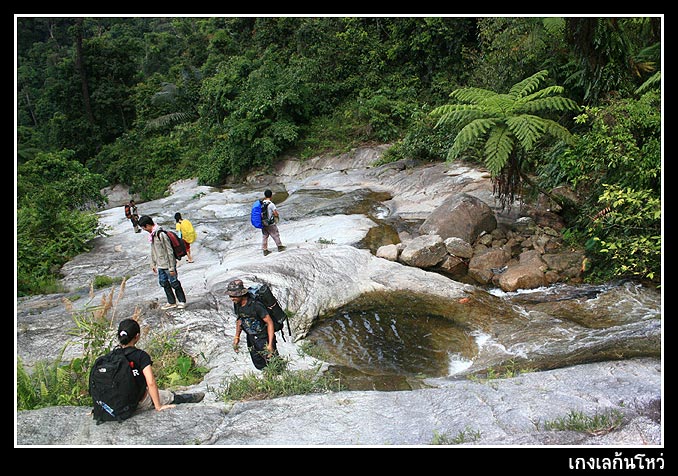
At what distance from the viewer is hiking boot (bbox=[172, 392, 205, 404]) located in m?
4.69

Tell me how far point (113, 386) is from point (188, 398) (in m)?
0.93

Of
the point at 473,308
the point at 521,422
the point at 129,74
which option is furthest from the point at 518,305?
the point at 129,74

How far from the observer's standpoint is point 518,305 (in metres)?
7.50

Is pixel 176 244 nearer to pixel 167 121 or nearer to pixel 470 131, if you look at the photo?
pixel 470 131

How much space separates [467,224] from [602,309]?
3.40m

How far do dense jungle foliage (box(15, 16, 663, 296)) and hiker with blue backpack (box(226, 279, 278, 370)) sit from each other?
471 centimetres

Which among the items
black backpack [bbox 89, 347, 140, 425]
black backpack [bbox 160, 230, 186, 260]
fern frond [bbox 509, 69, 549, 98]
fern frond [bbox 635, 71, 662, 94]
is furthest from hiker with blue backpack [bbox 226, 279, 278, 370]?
fern frond [bbox 635, 71, 662, 94]

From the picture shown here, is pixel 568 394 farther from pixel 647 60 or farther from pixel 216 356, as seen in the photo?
pixel 647 60

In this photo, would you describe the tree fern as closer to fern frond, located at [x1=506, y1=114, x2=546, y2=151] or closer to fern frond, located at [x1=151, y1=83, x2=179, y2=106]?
fern frond, located at [x1=506, y1=114, x2=546, y2=151]

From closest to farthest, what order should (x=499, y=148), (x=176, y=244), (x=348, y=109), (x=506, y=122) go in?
1. (x=176, y=244)
2. (x=499, y=148)
3. (x=506, y=122)
4. (x=348, y=109)

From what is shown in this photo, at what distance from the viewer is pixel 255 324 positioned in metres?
4.97

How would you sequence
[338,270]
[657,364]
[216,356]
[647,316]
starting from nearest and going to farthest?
[657,364] → [216,356] → [647,316] → [338,270]

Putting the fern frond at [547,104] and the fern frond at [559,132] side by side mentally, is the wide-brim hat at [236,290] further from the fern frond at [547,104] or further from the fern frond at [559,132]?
the fern frond at [547,104]

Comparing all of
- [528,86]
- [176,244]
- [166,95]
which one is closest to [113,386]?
[176,244]
